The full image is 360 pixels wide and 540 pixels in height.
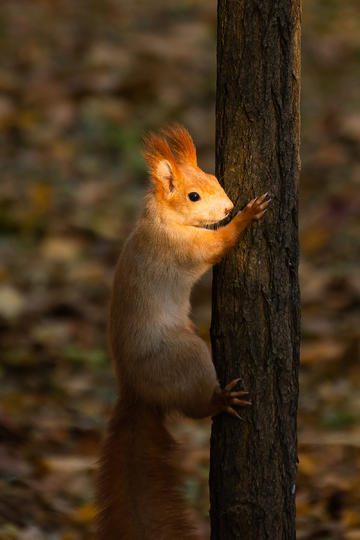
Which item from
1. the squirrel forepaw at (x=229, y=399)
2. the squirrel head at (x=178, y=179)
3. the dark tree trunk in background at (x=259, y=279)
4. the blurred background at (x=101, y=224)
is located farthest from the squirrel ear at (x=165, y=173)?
the blurred background at (x=101, y=224)

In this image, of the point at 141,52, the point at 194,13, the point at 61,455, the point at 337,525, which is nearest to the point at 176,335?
the point at 337,525

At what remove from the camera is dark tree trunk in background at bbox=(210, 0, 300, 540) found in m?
2.46

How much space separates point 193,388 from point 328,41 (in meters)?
7.46

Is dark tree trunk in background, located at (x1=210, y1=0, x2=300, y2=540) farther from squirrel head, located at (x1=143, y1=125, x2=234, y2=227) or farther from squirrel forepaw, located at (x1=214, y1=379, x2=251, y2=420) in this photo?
squirrel head, located at (x1=143, y1=125, x2=234, y2=227)

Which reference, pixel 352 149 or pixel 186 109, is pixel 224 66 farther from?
pixel 186 109

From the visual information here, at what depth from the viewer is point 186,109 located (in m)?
8.52

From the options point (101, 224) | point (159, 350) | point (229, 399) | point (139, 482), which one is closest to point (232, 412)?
point (229, 399)

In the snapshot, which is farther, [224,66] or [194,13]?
[194,13]

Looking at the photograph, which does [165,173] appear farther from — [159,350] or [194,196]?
[159,350]

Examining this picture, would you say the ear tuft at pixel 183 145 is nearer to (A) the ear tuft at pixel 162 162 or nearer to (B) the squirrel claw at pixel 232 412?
(A) the ear tuft at pixel 162 162

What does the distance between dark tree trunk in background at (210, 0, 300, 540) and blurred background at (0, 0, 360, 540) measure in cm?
66

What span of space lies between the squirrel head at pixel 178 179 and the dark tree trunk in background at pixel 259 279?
128 millimetres

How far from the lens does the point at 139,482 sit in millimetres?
2746

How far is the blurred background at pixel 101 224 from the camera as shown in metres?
3.96
